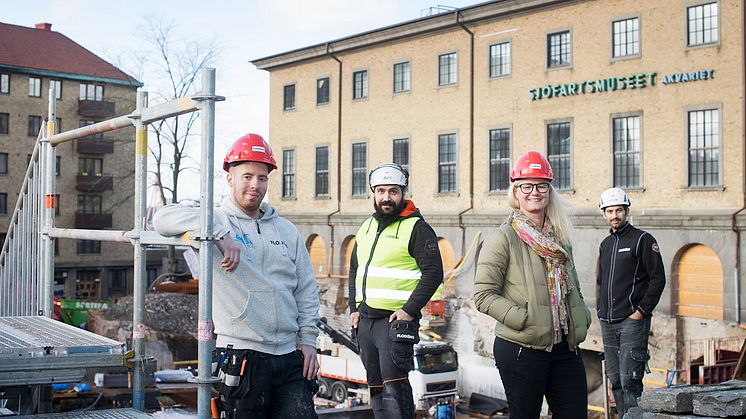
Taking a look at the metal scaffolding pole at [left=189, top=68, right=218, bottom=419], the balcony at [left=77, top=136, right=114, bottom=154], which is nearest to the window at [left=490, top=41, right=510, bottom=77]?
the metal scaffolding pole at [left=189, top=68, right=218, bottom=419]

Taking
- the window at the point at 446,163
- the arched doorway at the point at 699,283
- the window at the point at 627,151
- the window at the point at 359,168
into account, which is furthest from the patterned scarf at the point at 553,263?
the window at the point at 359,168

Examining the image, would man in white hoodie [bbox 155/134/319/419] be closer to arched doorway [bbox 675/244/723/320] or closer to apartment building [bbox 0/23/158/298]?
arched doorway [bbox 675/244/723/320]

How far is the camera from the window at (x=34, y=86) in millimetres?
60062

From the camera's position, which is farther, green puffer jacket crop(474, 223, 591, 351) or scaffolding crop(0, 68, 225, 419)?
green puffer jacket crop(474, 223, 591, 351)

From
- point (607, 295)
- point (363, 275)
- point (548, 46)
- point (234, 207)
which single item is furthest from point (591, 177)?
point (234, 207)

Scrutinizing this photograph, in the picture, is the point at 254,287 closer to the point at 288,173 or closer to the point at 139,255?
the point at 139,255

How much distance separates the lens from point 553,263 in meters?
5.89

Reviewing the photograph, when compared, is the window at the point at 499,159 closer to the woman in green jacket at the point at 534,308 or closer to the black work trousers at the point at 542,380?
the woman in green jacket at the point at 534,308

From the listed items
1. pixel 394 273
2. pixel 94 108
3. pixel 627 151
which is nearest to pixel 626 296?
pixel 394 273

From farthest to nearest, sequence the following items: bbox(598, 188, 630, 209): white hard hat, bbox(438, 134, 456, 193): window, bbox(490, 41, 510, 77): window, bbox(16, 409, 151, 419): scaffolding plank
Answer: bbox(438, 134, 456, 193): window
bbox(490, 41, 510, 77): window
bbox(598, 188, 630, 209): white hard hat
bbox(16, 409, 151, 419): scaffolding plank

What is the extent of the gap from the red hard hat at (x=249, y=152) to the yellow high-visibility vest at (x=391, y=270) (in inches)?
Result: 73.4

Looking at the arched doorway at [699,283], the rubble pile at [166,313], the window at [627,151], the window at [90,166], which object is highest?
the window at [90,166]

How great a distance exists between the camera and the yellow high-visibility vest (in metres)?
6.99

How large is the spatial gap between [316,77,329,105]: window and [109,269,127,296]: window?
92.5ft
